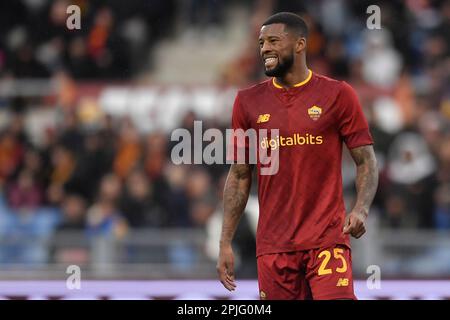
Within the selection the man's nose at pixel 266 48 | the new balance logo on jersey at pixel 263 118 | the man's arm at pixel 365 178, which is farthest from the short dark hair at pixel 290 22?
the man's arm at pixel 365 178

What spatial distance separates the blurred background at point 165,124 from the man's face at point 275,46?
414cm

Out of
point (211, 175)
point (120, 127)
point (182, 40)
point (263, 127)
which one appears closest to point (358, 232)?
point (263, 127)

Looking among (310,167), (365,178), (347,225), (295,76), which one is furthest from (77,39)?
(347,225)

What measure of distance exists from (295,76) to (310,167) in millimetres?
524

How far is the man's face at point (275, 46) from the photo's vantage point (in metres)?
6.74

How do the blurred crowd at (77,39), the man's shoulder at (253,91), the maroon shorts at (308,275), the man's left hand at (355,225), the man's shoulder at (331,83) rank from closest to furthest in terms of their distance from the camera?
the man's left hand at (355,225), the maroon shorts at (308,275), the man's shoulder at (331,83), the man's shoulder at (253,91), the blurred crowd at (77,39)

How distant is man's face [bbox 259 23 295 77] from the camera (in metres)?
6.74

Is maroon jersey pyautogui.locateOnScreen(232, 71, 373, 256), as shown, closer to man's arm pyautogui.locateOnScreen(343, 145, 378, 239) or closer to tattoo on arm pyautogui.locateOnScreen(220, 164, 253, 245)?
man's arm pyautogui.locateOnScreen(343, 145, 378, 239)

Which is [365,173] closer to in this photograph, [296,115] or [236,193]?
[296,115]

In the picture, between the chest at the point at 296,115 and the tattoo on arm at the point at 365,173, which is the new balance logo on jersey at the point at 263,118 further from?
the tattoo on arm at the point at 365,173

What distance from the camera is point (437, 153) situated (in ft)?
43.3

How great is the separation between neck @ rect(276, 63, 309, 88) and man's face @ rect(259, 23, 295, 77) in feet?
0.34

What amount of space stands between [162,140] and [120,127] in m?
0.71

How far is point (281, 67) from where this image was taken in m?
6.78
